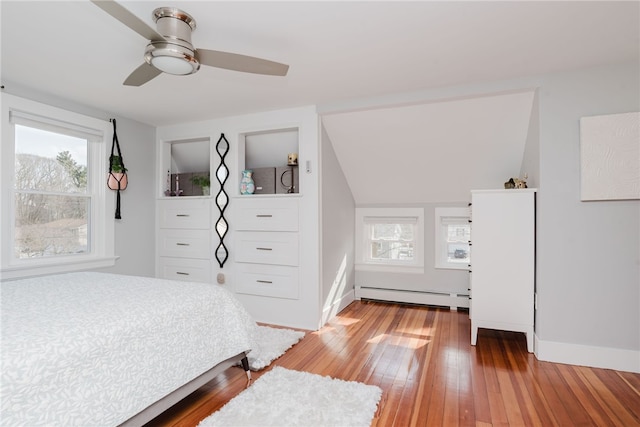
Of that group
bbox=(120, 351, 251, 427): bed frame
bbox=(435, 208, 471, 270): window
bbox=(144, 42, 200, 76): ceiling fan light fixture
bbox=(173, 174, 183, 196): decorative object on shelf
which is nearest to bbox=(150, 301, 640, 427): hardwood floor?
bbox=(120, 351, 251, 427): bed frame

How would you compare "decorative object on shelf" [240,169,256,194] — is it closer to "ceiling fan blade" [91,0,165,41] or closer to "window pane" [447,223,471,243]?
"ceiling fan blade" [91,0,165,41]

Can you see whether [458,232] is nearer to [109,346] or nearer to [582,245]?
[582,245]

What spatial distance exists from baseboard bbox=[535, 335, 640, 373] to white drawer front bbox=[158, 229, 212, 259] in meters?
3.33

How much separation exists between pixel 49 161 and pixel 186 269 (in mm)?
1706

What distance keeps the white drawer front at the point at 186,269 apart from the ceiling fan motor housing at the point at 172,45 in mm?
2516

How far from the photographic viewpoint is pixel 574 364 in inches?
97.9

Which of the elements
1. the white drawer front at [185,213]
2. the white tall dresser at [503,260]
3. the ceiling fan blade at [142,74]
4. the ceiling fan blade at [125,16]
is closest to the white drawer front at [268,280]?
the white drawer front at [185,213]

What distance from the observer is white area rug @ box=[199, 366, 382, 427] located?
175cm

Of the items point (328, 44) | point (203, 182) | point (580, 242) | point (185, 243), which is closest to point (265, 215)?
point (203, 182)

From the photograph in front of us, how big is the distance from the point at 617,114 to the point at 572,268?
46.3 inches

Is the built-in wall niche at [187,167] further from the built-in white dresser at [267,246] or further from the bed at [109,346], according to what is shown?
the bed at [109,346]

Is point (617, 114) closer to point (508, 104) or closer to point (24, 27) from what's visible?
point (508, 104)

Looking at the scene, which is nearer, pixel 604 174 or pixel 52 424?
pixel 52 424

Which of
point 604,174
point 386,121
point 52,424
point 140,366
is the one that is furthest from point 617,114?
point 52,424
